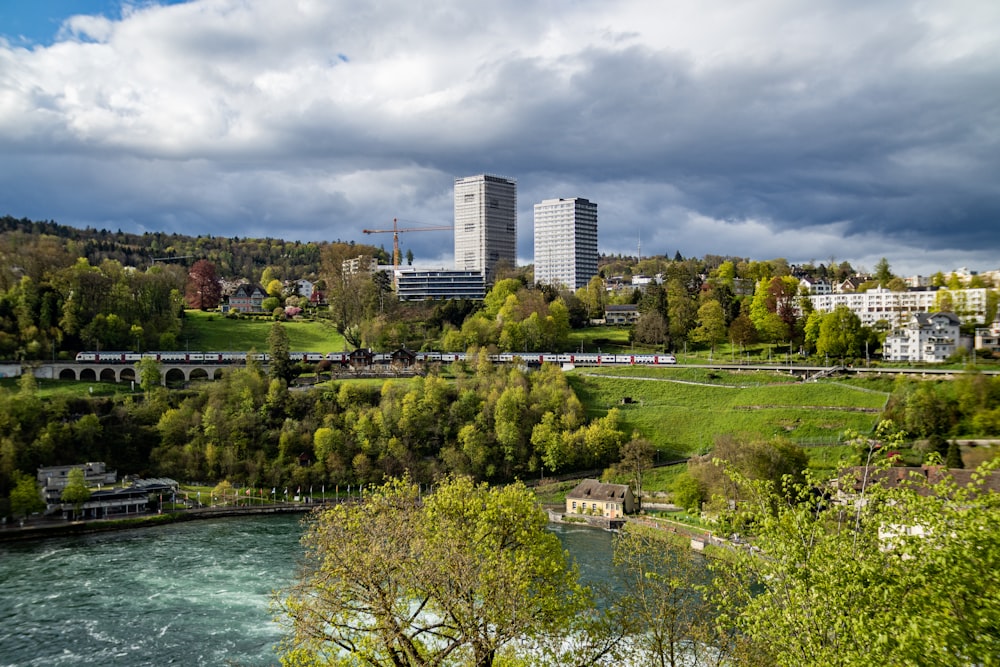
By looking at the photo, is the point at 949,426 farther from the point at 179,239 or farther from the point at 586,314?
the point at 179,239

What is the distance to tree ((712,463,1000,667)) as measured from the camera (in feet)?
23.0

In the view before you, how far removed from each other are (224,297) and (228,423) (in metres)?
47.4

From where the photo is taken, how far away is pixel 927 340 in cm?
5603

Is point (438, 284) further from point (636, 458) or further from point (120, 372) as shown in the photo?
point (636, 458)

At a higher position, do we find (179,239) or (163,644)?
(179,239)

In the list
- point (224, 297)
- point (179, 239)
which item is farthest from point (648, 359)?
point (179, 239)

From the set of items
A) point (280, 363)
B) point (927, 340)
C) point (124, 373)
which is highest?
point (927, 340)

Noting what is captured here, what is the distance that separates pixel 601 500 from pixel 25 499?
3040 centimetres

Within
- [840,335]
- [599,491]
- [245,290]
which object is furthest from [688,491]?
[245,290]

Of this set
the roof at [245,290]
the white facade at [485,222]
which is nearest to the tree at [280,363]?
the roof at [245,290]

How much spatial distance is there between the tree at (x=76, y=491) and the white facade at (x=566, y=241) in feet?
312

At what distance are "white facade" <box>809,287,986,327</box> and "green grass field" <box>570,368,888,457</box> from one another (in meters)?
20.3

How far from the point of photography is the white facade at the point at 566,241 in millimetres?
126562

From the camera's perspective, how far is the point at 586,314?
8312 cm
